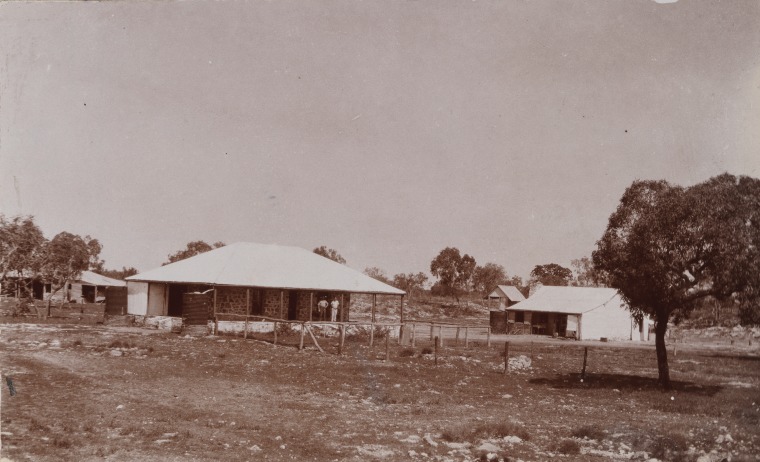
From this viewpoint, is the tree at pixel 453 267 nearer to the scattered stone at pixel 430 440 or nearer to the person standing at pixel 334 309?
the person standing at pixel 334 309

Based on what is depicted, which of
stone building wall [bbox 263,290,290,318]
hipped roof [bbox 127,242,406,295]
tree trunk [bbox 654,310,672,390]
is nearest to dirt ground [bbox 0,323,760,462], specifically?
tree trunk [bbox 654,310,672,390]

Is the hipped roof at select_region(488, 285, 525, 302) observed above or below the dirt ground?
above

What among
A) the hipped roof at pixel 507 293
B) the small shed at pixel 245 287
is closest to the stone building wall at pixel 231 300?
the small shed at pixel 245 287

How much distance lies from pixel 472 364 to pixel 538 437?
12.3 meters

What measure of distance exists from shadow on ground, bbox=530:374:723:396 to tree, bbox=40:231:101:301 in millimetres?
29866

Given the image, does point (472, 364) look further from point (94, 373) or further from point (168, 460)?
point (168, 460)

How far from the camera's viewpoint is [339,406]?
13109mm

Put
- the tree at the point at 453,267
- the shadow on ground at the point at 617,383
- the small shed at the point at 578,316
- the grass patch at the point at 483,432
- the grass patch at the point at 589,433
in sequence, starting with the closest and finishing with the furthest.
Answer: the grass patch at the point at 483,432, the grass patch at the point at 589,433, the shadow on ground at the point at 617,383, the small shed at the point at 578,316, the tree at the point at 453,267

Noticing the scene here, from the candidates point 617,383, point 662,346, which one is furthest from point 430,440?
point 617,383

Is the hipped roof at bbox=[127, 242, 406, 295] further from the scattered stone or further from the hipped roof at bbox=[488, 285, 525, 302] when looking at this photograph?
the hipped roof at bbox=[488, 285, 525, 302]

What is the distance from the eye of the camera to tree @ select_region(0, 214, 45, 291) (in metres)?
29.4

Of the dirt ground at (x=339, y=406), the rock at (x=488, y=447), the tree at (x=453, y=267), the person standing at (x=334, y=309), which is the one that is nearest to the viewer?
the dirt ground at (x=339, y=406)

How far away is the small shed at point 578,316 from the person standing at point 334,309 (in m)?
19.6

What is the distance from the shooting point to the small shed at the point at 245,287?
3141cm
